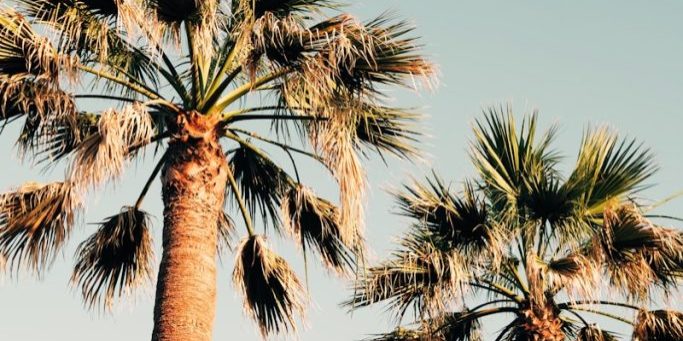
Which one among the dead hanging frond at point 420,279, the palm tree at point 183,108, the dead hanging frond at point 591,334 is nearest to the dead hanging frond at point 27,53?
the palm tree at point 183,108

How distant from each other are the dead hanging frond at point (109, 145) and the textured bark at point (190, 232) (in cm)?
47

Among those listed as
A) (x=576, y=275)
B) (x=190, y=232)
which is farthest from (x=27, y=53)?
(x=576, y=275)

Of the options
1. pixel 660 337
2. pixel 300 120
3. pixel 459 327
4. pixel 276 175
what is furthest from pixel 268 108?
pixel 660 337

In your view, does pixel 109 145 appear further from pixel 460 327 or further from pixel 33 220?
pixel 460 327

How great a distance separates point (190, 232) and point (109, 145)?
3.38ft

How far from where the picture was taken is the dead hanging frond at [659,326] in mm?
10500

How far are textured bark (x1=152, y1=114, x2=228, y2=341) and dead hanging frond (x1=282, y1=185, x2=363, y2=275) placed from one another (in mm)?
1382

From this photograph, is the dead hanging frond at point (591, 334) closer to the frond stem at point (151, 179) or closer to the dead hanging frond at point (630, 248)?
the dead hanging frond at point (630, 248)

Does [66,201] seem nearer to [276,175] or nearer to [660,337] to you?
[276,175]

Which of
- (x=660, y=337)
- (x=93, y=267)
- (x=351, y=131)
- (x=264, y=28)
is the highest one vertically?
(x=264, y=28)

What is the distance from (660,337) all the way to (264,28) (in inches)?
209

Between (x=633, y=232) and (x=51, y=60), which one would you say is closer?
(x=51, y=60)

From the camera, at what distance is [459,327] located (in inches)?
463

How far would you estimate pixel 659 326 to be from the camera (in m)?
10.6
